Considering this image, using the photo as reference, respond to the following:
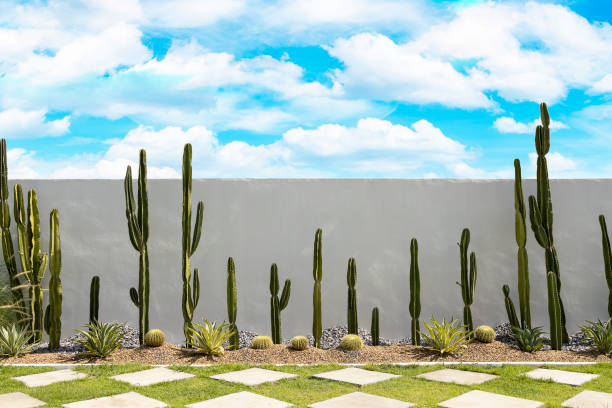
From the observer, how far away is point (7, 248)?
17.9ft

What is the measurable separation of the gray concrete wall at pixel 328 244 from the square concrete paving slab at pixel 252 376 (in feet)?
5.35

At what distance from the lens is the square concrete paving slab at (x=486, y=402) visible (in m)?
3.42

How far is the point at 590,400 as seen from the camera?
351 cm

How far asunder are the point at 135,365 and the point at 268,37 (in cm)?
317

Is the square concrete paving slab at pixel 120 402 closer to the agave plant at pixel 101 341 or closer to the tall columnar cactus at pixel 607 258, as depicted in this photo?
the agave plant at pixel 101 341

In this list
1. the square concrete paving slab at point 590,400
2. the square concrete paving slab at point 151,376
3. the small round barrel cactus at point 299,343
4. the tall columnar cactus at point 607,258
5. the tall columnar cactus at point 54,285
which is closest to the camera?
the square concrete paving slab at point 590,400

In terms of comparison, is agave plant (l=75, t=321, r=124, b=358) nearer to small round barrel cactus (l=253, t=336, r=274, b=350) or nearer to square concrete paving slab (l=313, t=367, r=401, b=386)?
small round barrel cactus (l=253, t=336, r=274, b=350)

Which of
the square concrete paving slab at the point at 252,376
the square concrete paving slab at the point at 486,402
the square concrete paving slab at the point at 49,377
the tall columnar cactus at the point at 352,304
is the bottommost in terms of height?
the square concrete paving slab at the point at 486,402

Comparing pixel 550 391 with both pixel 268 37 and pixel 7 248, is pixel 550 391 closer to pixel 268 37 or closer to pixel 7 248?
pixel 268 37

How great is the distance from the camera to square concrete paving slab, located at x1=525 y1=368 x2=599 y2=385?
4043 mm

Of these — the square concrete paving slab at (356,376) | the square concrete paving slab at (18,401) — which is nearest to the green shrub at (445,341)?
the square concrete paving slab at (356,376)

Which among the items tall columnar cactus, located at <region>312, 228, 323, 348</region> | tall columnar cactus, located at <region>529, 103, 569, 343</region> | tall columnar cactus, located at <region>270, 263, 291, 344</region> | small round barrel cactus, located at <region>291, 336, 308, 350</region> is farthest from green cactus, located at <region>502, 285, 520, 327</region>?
tall columnar cactus, located at <region>270, 263, 291, 344</region>

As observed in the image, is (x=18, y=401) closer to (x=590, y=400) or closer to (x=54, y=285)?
(x=54, y=285)

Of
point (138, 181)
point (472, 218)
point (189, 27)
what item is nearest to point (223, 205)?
point (138, 181)
